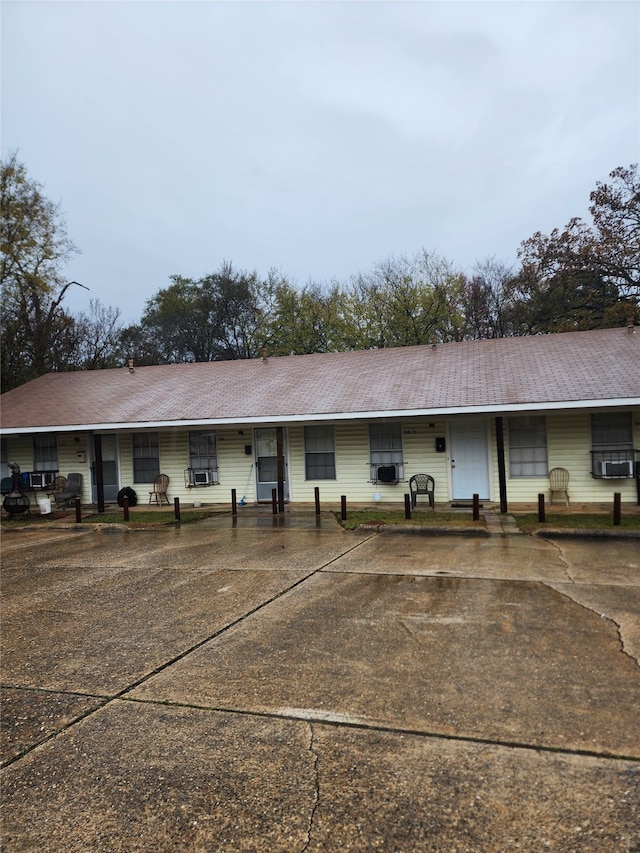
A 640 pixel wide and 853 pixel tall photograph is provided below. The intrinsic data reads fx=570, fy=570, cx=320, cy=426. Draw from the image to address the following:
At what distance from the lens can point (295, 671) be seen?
4.22 metres

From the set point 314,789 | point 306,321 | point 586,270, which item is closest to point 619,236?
point 586,270

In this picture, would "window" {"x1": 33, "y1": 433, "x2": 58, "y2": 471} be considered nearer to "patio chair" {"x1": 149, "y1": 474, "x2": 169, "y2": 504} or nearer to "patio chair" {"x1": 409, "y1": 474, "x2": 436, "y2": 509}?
"patio chair" {"x1": 149, "y1": 474, "x2": 169, "y2": 504}

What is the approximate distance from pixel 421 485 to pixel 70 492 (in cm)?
976

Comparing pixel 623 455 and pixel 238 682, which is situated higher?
pixel 623 455

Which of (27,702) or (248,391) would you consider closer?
(27,702)

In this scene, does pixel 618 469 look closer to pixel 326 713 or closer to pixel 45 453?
pixel 326 713

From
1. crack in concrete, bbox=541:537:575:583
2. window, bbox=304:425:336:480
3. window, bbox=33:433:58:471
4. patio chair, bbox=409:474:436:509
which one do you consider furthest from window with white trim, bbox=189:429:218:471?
crack in concrete, bbox=541:537:575:583

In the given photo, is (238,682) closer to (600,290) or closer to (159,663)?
(159,663)

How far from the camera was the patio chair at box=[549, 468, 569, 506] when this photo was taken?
13.1 meters

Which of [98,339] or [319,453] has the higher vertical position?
[98,339]

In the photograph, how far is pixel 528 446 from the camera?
1340cm

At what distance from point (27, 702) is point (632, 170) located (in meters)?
29.5

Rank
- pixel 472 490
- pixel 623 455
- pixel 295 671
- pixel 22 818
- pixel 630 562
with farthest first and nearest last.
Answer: pixel 472 490 < pixel 623 455 < pixel 630 562 < pixel 295 671 < pixel 22 818

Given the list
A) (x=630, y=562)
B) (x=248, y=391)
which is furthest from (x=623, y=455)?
(x=248, y=391)
